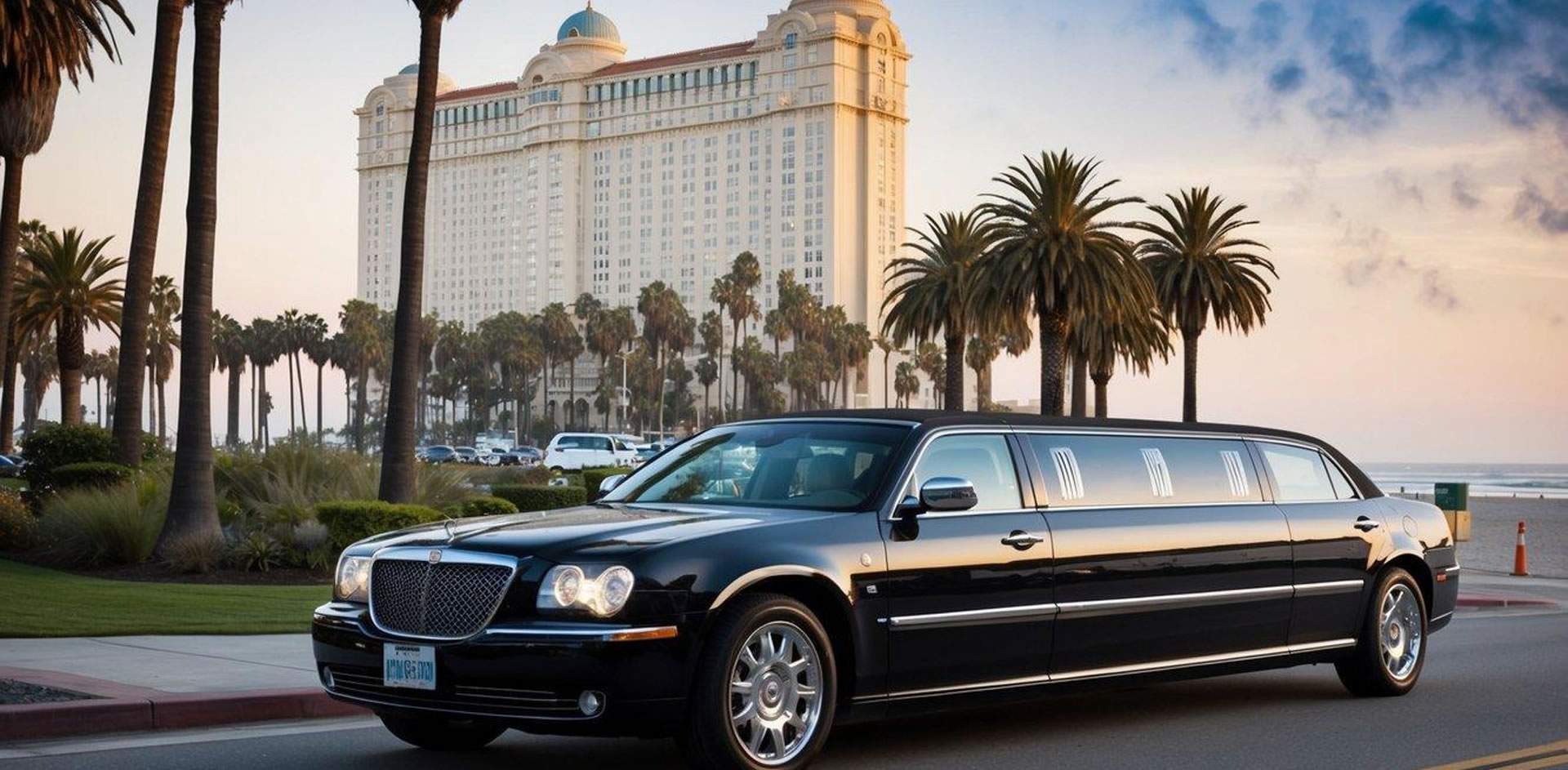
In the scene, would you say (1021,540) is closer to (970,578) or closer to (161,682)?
(970,578)

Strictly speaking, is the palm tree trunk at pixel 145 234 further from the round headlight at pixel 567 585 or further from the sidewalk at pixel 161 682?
the round headlight at pixel 567 585

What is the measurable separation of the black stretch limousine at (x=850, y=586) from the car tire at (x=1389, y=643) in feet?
0.09

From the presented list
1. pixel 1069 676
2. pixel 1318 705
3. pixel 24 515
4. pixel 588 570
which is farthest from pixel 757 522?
pixel 24 515

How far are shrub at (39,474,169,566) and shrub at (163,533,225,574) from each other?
0.78m

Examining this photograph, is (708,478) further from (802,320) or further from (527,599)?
(802,320)

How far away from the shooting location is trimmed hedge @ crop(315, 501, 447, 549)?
2153 centimetres

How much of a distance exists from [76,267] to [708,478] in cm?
5559

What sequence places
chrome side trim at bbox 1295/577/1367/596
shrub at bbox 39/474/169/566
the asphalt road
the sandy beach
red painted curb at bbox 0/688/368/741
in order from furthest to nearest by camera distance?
the sandy beach, shrub at bbox 39/474/169/566, chrome side trim at bbox 1295/577/1367/596, red painted curb at bbox 0/688/368/741, the asphalt road

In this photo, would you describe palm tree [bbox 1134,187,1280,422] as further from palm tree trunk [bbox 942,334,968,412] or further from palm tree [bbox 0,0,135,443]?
palm tree [bbox 0,0,135,443]

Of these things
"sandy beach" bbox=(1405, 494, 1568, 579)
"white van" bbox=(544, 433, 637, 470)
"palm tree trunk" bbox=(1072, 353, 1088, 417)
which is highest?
→ "palm tree trunk" bbox=(1072, 353, 1088, 417)

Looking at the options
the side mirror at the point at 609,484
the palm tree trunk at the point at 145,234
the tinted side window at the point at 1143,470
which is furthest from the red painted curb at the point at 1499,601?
the palm tree trunk at the point at 145,234

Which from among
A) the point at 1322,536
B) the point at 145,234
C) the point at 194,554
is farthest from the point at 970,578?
the point at 145,234

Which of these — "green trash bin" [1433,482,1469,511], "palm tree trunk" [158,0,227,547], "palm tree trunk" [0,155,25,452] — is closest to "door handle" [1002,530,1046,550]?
"palm tree trunk" [158,0,227,547]

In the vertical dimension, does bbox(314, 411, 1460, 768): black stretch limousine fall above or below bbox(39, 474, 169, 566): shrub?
above
